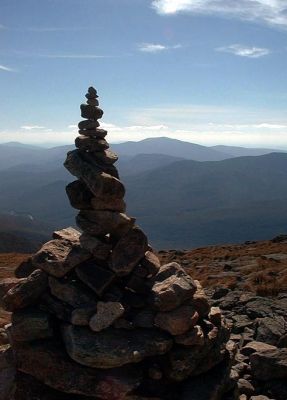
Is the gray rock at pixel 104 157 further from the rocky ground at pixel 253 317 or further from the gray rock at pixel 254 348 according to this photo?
the gray rock at pixel 254 348

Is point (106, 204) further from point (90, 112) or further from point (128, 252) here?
point (90, 112)

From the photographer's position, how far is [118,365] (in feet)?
60.4

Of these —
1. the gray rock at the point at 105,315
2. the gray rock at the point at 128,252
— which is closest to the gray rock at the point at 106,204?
the gray rock at the point at 128,252

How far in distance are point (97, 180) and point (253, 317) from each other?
1464 centimetres

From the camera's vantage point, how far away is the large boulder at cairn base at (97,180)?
827 inches

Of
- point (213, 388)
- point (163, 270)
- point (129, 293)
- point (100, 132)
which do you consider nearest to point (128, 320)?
point (129, 293)

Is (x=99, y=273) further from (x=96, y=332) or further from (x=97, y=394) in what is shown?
(x=97, y=394)

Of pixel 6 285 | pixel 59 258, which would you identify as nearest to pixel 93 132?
pixel 59 258

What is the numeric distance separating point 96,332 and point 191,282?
15.8ft

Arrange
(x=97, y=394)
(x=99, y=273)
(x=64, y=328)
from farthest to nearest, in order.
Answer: (x=99, y=273), (x=64, y=328), (x=97, y=394)

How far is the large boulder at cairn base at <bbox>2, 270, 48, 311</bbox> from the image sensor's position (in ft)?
66.3

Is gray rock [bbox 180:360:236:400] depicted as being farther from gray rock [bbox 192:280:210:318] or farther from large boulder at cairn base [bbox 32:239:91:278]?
large boulder at cairn base [bbox 32:239:91:278]

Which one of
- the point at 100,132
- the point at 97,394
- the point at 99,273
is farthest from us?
the point at 100,132

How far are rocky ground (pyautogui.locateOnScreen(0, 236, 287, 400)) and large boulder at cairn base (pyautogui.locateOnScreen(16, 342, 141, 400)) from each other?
10.5 ft
